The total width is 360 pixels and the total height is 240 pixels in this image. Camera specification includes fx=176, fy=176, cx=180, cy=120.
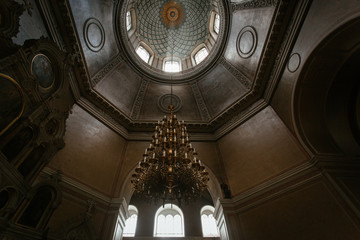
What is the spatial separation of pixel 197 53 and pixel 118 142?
785 centimetres

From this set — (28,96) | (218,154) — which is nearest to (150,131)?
(218,154)

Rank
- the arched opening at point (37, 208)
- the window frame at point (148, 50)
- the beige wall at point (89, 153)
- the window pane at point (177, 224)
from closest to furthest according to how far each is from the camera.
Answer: the arched opening at point (37, 208), the beige wall at point (89, 153), the window pane at point (177, 224), the window frame at point (148, 50)

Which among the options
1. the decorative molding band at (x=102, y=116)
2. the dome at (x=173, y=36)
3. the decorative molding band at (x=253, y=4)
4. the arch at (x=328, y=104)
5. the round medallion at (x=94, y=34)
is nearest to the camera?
the arch at (x=328, y=104)

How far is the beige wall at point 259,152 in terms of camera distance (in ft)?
20.5

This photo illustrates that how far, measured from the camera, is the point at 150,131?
31.2ft

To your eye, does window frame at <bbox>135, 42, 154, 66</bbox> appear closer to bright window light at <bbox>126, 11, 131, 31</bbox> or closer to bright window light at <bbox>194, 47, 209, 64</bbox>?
bright window light at <bbox>126, 11, 131, 31</bbox>

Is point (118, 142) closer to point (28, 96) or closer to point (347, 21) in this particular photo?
point (28, 96)

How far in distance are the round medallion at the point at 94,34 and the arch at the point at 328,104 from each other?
8.20m

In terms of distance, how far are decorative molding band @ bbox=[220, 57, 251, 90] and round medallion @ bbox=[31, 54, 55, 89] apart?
7.85 m

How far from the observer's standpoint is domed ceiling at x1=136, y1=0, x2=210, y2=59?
11.3 metres

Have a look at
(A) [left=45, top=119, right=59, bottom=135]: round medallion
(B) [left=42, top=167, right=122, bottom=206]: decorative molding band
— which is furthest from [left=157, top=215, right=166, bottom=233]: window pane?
→ (A) [left=45, top=119, right=59, bottom=135]: round medallion

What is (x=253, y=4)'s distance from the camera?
24.1 ft

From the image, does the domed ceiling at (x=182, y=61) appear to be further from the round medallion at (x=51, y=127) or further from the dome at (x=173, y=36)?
the round medallion at (x=51, y=127)

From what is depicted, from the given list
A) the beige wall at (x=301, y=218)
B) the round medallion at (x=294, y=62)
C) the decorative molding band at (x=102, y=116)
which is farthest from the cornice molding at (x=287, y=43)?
the decorative molding band at (x=102, y=116)
